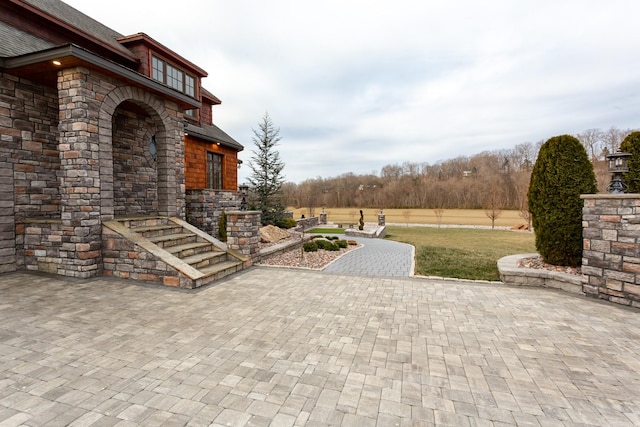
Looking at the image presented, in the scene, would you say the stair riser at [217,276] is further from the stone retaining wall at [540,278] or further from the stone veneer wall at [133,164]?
the stone retaining wall at [540,278]

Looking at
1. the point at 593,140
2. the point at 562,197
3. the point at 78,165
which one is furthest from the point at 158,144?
the point at 593,140

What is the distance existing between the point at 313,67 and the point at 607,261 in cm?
1173

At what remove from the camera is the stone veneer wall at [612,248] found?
4.22m

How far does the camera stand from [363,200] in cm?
4378

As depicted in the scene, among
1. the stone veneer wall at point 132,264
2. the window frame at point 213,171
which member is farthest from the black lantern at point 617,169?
the window frame at point 213,171

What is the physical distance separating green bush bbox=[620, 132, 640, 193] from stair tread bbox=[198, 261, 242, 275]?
8201mm

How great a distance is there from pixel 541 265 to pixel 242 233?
680 cm

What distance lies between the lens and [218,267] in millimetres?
6219

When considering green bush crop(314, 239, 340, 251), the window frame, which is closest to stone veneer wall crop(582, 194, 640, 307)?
green bush crop(314, 239, 340, 251)

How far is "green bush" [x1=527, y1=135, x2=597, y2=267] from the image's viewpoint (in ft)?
17.6

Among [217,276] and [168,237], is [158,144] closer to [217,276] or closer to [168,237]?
[168,237]

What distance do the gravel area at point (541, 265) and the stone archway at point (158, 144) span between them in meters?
8.79

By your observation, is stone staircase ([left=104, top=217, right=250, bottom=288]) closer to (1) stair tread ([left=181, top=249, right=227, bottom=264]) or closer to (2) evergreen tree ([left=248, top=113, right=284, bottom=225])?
(1) stair tread ([left=181, top=249, right=227, bottom=264])

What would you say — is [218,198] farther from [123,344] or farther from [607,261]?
[607,261]
